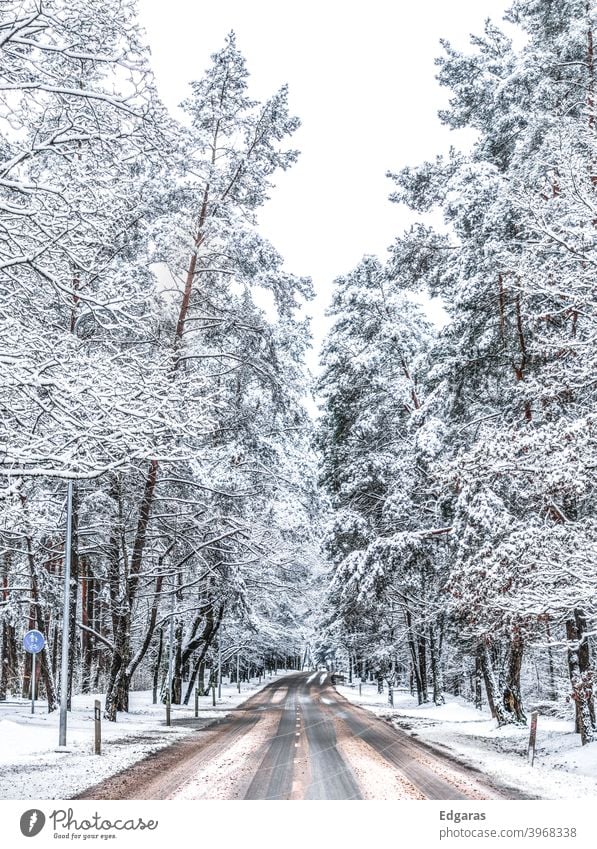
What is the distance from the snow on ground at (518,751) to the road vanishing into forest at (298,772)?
29 centimetres

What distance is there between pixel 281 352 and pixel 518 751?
7.60 metres

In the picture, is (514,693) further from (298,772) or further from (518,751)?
(298,772)

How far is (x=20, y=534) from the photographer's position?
12570 millimetres

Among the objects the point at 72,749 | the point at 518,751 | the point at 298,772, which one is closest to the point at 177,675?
the point at 72,749

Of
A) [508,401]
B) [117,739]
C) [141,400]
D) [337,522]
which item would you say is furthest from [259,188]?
[117,739]

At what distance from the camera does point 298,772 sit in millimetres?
6938

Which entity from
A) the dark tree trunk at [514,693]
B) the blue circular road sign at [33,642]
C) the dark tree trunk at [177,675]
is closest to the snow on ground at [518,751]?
the dark tree trunk at [514,693]

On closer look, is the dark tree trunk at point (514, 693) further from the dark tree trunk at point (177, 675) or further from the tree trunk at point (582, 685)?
the dark tree trunk at point (177, 675)

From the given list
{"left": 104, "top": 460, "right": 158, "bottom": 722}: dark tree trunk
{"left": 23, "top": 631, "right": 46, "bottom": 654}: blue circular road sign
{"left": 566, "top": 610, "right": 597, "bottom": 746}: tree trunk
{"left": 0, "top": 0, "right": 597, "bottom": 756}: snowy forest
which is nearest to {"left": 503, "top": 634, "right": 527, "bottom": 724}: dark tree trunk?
{"left": 0, "top": 0, "right": 597, "bottom": 756}: snowy forest

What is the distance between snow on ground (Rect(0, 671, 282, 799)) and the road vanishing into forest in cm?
33

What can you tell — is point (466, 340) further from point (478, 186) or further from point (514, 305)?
point (478, 186)

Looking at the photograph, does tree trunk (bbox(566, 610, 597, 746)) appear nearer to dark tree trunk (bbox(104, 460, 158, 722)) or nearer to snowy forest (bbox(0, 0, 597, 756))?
snowy forest (bbox(0, 0, 597, 756))

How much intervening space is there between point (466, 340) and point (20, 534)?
27.9 feet

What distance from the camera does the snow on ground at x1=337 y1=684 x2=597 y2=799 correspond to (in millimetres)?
5988
